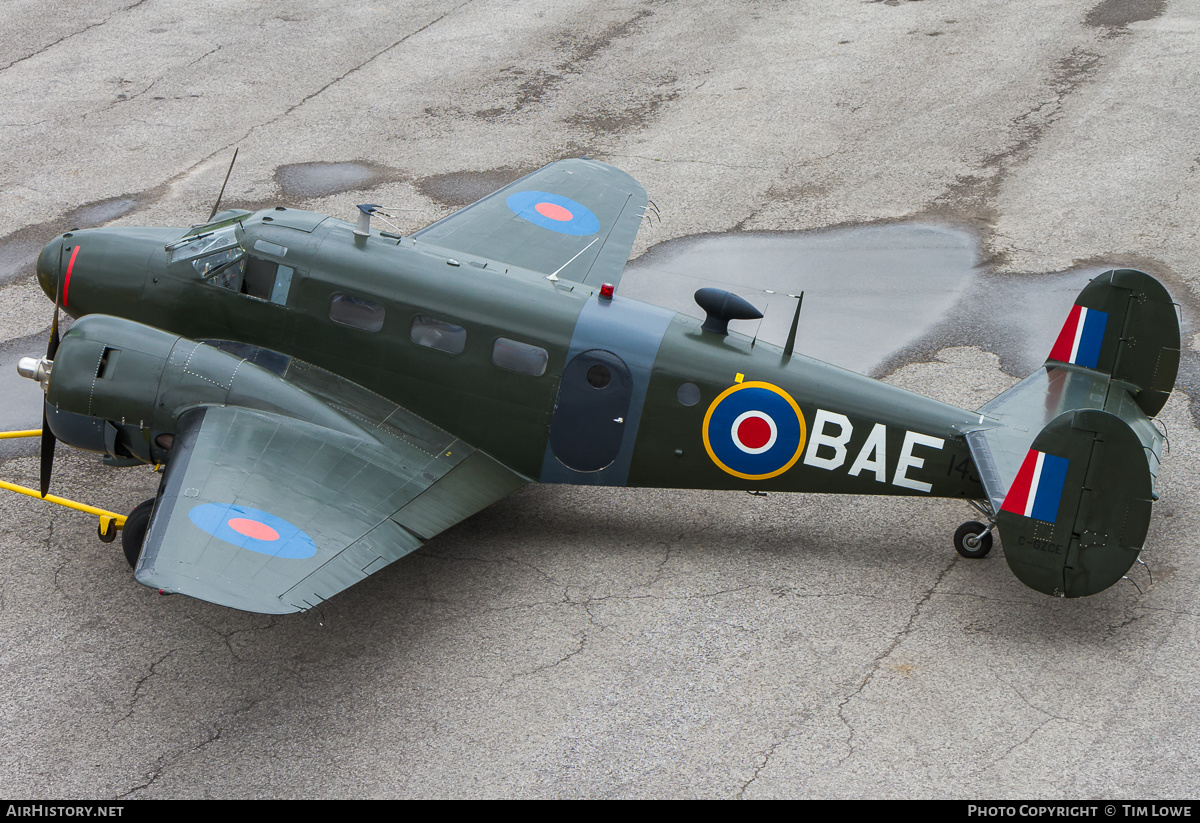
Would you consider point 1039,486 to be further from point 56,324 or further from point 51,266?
point 51,266

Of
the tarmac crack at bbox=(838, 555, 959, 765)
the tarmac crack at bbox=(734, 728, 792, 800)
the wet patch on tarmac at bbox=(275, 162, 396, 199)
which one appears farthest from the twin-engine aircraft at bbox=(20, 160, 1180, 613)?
the wet patch on tarmac at bbox=(275, 162, 396, 199)

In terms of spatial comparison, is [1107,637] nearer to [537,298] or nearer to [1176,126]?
[537,298]

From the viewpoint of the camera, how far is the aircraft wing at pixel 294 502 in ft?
28.9

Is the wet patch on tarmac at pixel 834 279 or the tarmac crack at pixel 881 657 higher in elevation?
Result: the wet patch on tarmac at pixel 834 279

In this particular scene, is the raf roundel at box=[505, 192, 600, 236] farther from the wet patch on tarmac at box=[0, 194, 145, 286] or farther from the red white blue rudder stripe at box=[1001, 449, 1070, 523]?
the wet patch on tarmac at box=[0, 194, 145, 286]

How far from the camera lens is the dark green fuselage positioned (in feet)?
35.4

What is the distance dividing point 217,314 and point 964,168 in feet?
44.0

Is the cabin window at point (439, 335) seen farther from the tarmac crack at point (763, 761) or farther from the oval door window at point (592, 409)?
the tarmac crack at point (763, 761)

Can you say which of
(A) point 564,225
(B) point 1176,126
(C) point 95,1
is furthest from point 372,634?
(C) point 95,1

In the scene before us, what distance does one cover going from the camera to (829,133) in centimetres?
2058

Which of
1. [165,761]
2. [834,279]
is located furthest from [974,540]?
[165,761]

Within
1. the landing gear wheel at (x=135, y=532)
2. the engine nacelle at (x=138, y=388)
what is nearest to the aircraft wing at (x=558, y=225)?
the engine nacelle at (x=138, y=388)

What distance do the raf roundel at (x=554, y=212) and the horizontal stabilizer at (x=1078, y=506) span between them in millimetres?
6763

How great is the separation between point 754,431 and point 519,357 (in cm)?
251
